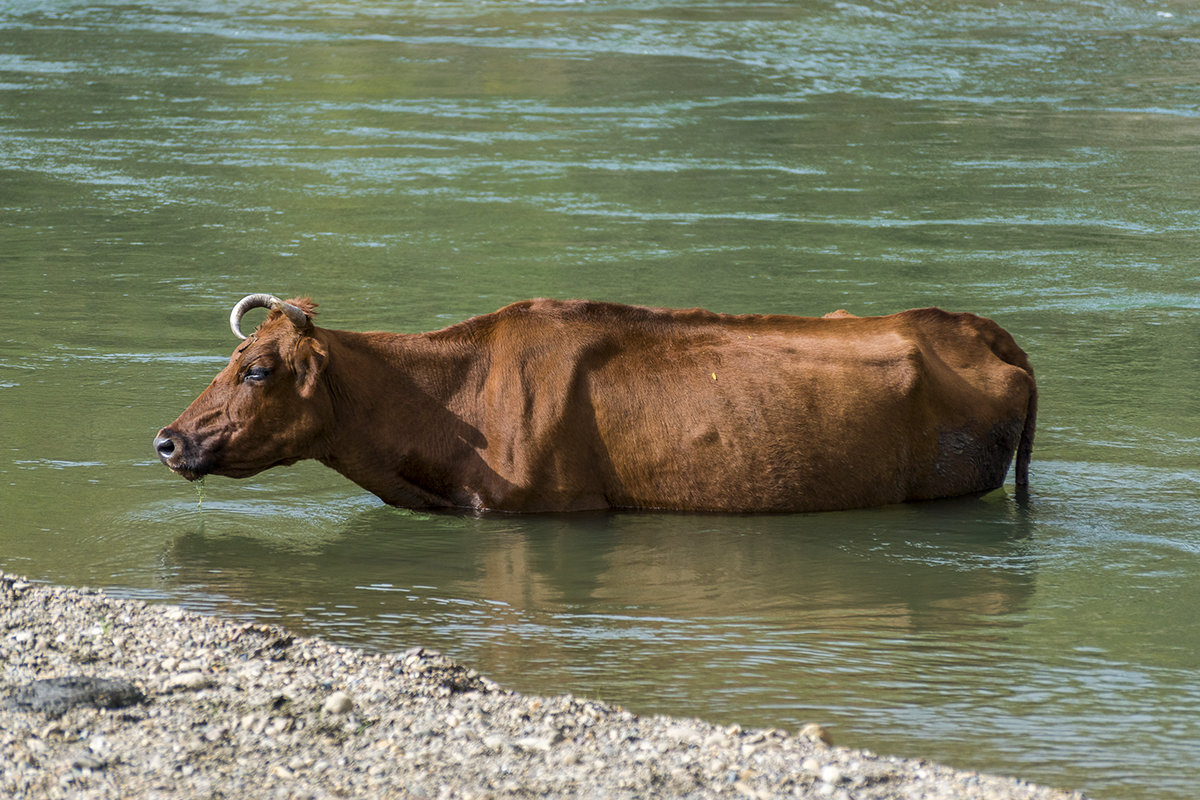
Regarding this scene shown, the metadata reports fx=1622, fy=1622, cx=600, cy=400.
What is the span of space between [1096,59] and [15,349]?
23.0 metres

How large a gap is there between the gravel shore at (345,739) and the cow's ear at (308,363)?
2176 millimetres

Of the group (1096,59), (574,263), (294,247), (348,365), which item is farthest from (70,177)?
(1096,59)

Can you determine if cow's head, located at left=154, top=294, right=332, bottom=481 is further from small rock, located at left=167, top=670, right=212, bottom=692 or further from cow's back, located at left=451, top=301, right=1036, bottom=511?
small rock, located at left=167, top=670, right=212, bottom=692

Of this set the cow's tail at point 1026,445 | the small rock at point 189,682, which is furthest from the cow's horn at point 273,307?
the cow's tail at point 1026,445

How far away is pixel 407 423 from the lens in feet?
29.0

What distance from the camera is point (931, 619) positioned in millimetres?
7133

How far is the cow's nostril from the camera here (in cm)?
841

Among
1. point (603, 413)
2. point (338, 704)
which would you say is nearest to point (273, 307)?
point (603, 413)

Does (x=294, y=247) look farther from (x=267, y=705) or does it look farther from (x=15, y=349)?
(x=267, y=705)

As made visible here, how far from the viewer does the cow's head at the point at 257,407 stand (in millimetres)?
8461

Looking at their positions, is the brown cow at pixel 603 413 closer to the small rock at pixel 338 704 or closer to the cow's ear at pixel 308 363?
the cow's ear at pixel 308 363

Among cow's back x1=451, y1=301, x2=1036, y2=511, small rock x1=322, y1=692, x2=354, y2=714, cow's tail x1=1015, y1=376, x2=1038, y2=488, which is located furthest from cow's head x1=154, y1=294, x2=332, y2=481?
cow's tail x1=1015, y1=376, x2=1038, y2=488

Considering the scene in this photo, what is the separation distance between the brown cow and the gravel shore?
2.17 m

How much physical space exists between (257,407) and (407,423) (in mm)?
815
